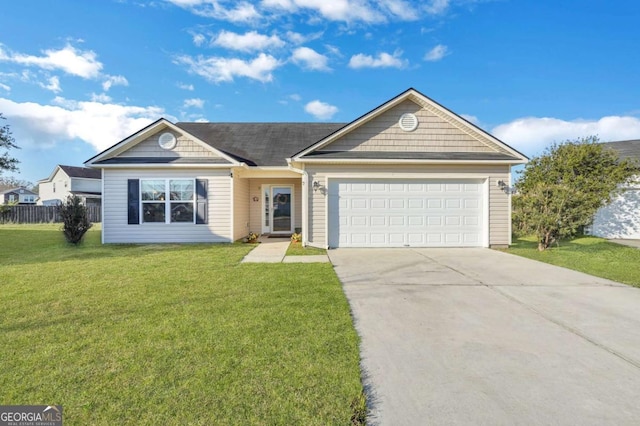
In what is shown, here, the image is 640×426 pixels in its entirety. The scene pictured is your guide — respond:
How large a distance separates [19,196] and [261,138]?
58.0 m

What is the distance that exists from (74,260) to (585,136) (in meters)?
18.6

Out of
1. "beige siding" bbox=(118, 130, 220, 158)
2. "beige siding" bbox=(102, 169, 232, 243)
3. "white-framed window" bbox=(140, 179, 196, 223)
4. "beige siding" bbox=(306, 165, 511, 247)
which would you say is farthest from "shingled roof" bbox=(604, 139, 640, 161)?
"white-framed window" bbox=(140, 179, 196, 223)

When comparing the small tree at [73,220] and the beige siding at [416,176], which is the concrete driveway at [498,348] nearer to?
the beige siding at [416,176]

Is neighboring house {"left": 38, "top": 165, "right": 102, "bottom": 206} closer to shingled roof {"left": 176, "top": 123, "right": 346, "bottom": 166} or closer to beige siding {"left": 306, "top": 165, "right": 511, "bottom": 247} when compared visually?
shingled roof {"left": 176, "top": 123, "right": 346, "bottom": 166}

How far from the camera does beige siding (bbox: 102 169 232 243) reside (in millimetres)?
11055

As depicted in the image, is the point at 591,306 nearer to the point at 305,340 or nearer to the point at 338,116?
the point at 305,340

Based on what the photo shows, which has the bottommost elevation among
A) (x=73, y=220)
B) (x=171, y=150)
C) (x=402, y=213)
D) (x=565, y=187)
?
(x=73, y=220)

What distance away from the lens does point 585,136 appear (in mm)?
12680

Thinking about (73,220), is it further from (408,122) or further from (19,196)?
(19,196)

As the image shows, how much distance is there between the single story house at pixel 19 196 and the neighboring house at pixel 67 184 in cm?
1060

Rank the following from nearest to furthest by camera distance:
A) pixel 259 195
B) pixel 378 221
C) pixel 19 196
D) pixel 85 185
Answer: pixel 378 221 < pixel 259 195 < pixel 85 185 < pixel 19 196

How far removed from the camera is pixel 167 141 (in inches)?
439

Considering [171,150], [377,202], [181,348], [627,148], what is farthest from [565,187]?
[171,150]

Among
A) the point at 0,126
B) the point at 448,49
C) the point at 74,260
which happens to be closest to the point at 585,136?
the point at 448,49
